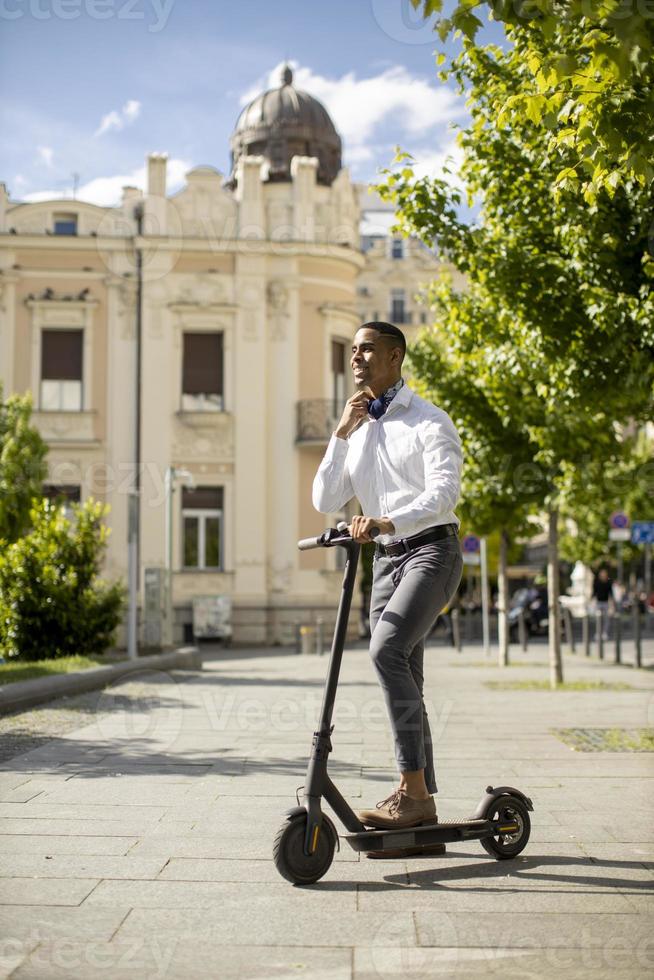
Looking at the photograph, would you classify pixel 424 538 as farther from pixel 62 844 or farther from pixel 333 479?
pixel 62 844

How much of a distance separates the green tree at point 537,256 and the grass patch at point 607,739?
276 cm

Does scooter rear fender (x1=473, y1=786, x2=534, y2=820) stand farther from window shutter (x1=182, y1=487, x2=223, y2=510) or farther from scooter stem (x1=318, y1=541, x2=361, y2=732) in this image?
window shutter (x1=182, y1=487, x2=223, y2=510)

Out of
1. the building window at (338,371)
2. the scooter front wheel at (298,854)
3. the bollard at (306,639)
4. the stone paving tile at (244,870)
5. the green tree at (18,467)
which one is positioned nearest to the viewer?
the scooter front wheel at (298,854)

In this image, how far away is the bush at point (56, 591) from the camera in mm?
15141

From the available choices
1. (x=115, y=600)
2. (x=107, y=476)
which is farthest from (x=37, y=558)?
(x=107, y=476)

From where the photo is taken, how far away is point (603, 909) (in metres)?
3.95

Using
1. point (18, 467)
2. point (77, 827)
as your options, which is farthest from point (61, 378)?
point (77, 827)

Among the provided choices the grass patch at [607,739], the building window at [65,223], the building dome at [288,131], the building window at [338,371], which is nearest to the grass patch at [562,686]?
the grass patch at [607,739]

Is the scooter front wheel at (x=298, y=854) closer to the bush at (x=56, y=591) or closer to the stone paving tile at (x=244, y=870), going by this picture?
the stone paving tile at (x=244, y=870)

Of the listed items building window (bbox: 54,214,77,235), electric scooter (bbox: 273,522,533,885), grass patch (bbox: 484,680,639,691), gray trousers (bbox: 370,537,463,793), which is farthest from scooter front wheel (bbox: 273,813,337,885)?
building window (bbox: 54,214,77,235)

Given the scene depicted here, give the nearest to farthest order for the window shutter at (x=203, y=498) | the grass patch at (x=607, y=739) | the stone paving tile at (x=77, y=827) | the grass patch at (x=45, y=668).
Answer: the stone paving tile at (x=77, y=827) < the grass patch at (x=607, y=739) < the grass patch at (x=45, y=668) < the window shutter at (x=203, y=498)

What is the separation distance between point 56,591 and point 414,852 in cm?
1104

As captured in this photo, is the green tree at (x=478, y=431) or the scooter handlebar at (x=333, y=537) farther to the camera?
the green tree at (x=478, y=431)

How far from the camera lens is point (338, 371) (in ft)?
115
